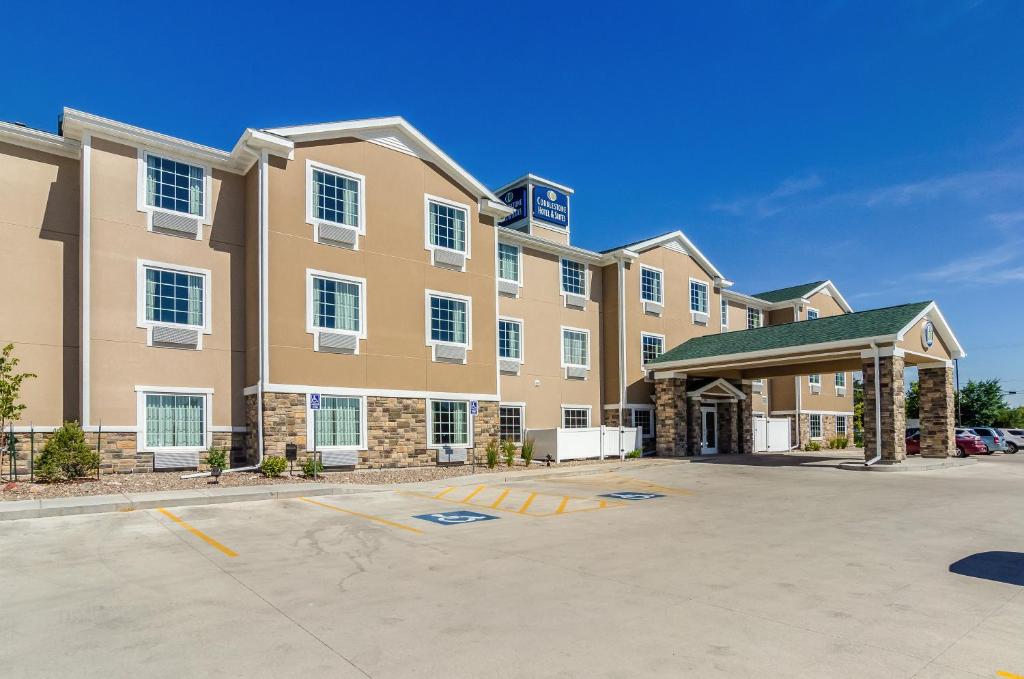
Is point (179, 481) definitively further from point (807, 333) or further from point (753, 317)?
point (753, 317)

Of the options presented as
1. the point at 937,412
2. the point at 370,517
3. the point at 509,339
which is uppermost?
the point at 509,339

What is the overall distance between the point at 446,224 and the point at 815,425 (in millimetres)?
26580

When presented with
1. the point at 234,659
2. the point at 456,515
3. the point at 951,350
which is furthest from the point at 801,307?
the point at 234,659

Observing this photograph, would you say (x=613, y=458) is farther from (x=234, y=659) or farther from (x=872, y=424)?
(x=234, y=659)

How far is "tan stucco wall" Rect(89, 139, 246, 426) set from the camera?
57.4ft

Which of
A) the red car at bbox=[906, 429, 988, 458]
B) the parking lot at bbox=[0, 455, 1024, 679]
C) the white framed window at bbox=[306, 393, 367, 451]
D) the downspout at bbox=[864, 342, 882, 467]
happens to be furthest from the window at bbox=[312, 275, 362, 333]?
the red car at bbox=[906, 429, 988, 458]

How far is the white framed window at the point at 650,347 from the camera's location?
3034cm

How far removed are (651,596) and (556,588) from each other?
101 centimetres

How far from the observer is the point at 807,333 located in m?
26.2

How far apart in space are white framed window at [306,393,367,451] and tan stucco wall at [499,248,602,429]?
272 inches

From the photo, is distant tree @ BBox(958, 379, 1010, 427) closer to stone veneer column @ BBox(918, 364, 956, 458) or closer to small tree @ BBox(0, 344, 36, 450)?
stone veneer column @ BBox(918, 364, 956, 458)

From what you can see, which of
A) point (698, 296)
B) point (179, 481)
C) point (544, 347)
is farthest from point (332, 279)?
point (698, 296)

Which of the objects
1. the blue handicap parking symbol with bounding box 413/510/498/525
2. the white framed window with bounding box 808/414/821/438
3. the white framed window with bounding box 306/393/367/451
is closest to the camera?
the blue handicap parking symbol with bounding box 413/510/498/525

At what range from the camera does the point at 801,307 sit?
1516 inches
